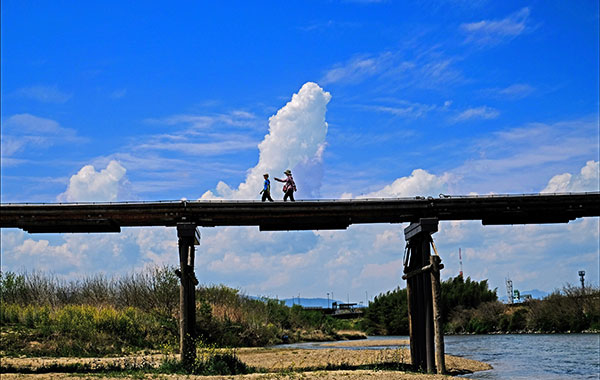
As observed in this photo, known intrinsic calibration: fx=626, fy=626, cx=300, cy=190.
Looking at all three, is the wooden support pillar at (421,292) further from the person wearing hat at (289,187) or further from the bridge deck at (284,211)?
the person wearing hat at (289,187)

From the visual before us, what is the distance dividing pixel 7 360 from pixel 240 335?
1912 cm

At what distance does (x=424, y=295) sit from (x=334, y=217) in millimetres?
4197

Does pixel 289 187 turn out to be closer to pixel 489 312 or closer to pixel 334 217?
pixel 334 217

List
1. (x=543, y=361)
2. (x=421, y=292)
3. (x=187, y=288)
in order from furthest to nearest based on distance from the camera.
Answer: (x=543, y=361), (x=421, y=292), (x=187, y=288)

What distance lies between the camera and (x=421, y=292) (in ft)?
73.2

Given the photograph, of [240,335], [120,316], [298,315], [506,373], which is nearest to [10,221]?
[120,316]

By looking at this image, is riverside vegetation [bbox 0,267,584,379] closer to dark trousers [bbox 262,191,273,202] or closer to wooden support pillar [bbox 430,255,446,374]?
wooden support pillar [bbox 430,255,446,374]

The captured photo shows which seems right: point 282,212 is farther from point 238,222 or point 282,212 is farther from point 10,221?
point 10,221

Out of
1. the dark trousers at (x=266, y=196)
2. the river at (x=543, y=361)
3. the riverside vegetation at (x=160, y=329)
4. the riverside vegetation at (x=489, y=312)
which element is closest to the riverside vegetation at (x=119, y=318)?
the riverside vegetation at (x=160, y=329)

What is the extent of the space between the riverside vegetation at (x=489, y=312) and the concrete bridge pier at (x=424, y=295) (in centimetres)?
4341

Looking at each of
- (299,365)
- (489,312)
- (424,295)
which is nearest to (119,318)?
(299,365)

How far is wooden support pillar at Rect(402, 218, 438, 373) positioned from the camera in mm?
21094

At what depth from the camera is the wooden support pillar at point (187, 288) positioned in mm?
21047

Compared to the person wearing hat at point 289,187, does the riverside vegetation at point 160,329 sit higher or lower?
lower
